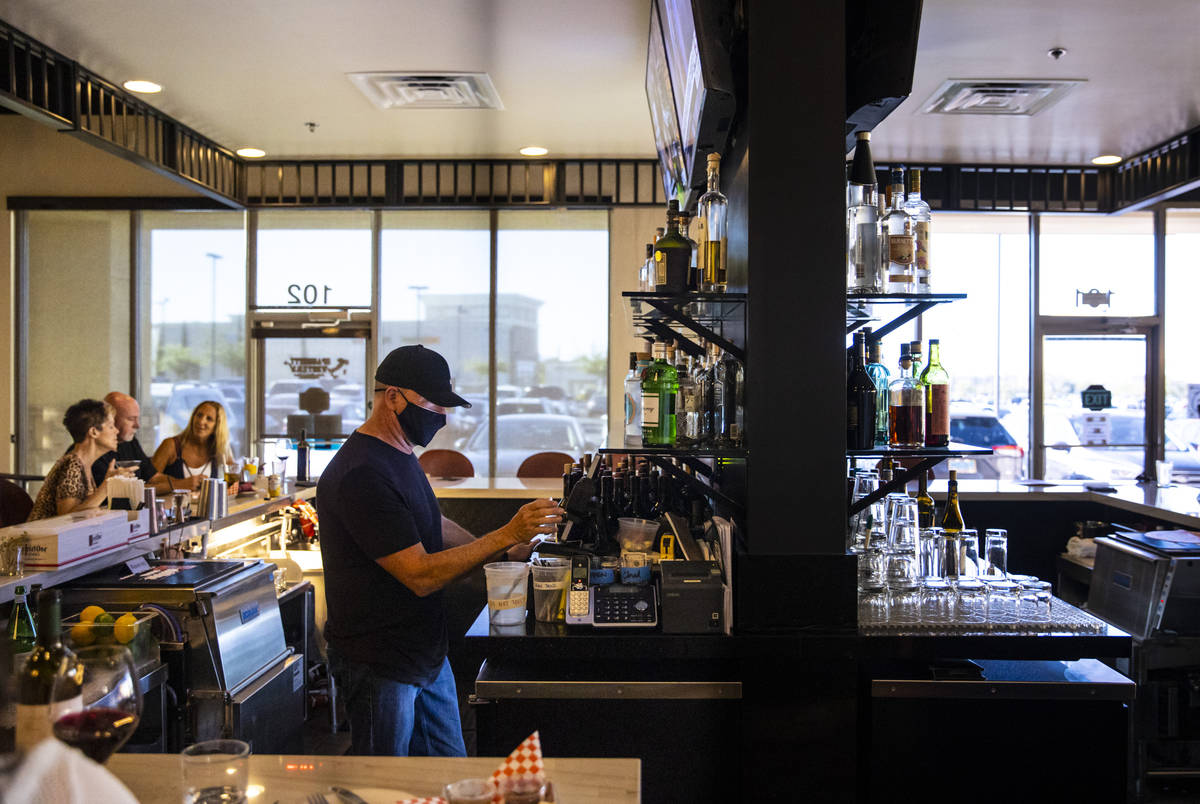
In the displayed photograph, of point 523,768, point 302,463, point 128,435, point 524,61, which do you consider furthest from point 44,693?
point 128,435

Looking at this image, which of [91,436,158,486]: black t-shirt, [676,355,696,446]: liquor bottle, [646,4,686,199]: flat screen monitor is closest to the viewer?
[676,355,696,446]: liquor bottle

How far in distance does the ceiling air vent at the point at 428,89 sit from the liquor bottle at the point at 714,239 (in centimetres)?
286

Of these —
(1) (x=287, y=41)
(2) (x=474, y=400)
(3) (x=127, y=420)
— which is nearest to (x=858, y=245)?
(1) (x=287, y=41)

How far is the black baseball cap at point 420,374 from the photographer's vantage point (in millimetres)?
2604

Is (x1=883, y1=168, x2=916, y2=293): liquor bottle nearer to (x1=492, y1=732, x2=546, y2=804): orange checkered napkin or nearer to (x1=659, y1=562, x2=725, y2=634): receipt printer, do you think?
(x1=659, y1=562, x2=725, y2=634): receipt printer

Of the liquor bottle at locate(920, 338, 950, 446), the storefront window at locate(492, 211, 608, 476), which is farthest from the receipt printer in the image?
the storefront window at locate(492, 211, 608, 476)

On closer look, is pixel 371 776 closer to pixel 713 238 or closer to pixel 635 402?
pixel 635 402

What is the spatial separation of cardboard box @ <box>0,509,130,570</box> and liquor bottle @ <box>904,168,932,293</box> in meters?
2.70

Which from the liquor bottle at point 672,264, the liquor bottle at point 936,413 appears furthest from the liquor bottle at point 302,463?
the liquor bottle at point 936,413

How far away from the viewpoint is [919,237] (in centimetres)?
240

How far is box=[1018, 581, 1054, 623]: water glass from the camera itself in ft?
7.86

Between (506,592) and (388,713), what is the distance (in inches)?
17.6

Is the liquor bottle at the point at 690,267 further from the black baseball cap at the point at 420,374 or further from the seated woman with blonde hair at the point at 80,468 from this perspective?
the seated woman with blonde hair at the point at 80,468

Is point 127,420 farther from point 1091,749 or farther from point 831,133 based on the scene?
point 1091,749
